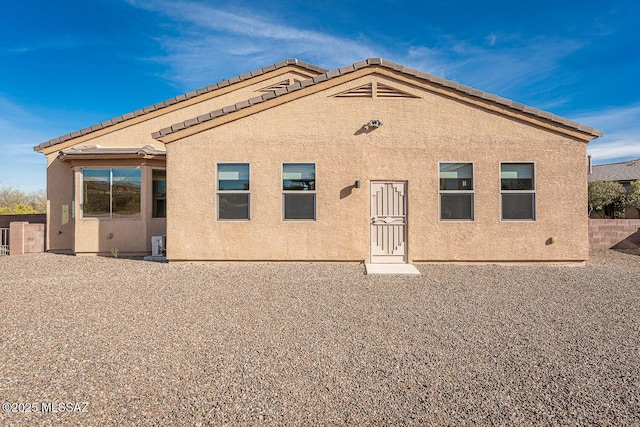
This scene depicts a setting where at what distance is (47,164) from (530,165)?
15124mm

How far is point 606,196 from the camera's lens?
889 inches

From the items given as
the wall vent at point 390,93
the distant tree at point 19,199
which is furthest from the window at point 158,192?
the distant tree at point 19,199

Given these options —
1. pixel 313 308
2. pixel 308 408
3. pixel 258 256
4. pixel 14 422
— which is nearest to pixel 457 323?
pixel 313 308

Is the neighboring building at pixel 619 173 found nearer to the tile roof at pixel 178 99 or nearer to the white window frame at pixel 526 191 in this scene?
the white window frame at pixel 526 191

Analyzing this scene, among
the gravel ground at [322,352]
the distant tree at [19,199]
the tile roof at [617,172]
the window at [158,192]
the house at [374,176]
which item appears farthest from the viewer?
the tile roof at [617,172]

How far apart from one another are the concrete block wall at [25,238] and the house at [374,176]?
6048 mm

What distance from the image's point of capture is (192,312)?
5301 mm

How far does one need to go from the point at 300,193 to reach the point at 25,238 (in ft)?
31.9

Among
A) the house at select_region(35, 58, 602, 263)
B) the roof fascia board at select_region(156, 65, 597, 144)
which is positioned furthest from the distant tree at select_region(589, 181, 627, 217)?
the roof fascia board at select_region(156, 65, 597, 144)

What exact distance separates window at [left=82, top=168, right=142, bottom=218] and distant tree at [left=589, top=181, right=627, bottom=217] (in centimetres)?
2741

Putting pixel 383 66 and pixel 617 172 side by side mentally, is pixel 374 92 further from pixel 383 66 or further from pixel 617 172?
pixel 617 172

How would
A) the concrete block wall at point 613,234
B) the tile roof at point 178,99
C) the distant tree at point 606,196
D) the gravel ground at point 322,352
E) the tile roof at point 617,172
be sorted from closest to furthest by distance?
1. the gravel ground at point 322,352
2. the tile roof at point 178,99
3. the concrete block wall at point 613,234
4. the distant tree at point 606,196
5. the tile roof at point 617,172

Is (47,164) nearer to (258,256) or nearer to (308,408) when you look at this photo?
(258,256)

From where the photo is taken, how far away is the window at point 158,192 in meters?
10.8
